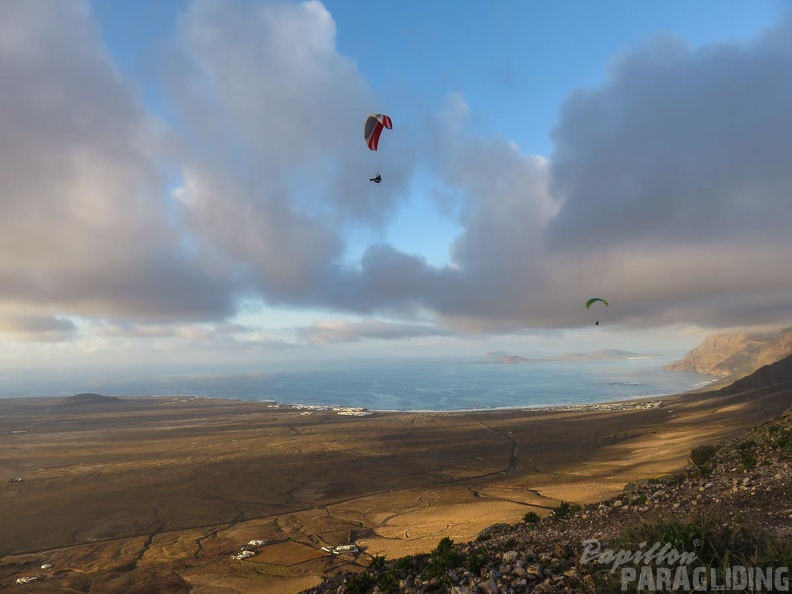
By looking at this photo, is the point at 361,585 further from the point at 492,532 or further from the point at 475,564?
the point at 492,532

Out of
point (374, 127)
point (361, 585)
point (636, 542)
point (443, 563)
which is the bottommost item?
point (361, 585)

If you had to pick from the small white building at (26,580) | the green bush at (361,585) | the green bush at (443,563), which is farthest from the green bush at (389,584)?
the small white building at (26,580)

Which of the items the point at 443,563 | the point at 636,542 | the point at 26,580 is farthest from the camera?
the point at 26,580

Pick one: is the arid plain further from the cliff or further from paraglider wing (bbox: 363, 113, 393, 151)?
paraglider wing (bbox: 363, 113, 393, 151)

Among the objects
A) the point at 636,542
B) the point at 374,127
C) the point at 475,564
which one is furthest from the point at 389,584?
the point at 374,127

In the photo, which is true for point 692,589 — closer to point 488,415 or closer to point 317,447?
point 317,447

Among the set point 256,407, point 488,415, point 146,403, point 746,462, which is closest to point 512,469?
point 746,462

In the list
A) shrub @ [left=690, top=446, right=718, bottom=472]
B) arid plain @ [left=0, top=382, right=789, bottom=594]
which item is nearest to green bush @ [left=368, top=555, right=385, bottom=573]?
arid plain @ [left=0, top=382, right=789, bottom=594]
